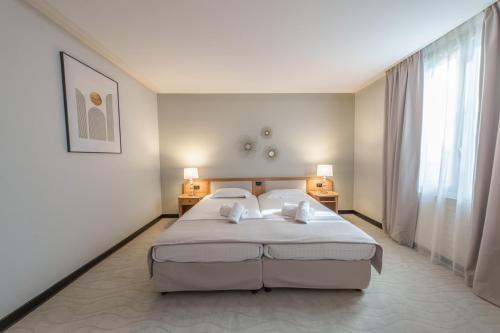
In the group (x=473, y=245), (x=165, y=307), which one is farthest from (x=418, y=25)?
(x=165, y=307)

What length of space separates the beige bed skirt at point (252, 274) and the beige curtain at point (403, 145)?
1.39 metres

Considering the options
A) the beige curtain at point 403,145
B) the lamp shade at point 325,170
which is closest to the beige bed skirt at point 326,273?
the beige curtain at point 403,145

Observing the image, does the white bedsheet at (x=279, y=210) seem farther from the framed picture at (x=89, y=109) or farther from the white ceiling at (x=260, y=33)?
the framed picture at (x=89, y=109)

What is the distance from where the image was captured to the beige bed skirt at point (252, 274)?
5.58 feet

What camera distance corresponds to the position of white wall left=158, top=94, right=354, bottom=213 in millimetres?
3785

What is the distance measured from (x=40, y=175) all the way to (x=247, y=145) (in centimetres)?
287

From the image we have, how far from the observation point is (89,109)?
2.17 meters

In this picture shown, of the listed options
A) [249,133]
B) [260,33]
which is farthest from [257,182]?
[260,33]

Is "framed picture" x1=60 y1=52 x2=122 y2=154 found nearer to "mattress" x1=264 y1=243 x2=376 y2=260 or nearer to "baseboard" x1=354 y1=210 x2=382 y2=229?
"mattress" x1=264 y1=243 x2=376 y2=260

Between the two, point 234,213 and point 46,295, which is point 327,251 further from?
point 46,295

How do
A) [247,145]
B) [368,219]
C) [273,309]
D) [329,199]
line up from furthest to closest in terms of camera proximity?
[247,145] → [329,199] → [368,219] → [273,309]

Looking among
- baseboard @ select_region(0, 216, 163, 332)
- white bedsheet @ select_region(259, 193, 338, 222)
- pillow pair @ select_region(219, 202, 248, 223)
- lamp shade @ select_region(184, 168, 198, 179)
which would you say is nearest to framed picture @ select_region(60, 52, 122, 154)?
lamp shade @ select_region(184, 168, 198, 179)

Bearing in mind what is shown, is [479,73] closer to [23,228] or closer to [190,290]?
[190,290]

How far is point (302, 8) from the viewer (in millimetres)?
1628
